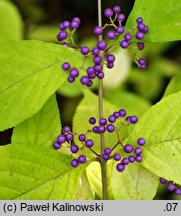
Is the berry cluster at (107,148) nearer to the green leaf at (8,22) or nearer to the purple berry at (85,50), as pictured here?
the purple berry at (85,50)

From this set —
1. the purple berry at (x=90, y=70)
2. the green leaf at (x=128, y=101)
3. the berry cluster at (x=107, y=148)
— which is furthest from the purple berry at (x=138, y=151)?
the green leaf at (x=128, y=101)

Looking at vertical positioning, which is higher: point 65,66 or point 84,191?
point 65,66

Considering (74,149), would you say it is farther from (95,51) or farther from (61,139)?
(95,51)

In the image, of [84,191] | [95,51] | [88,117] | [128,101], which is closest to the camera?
[95,51]

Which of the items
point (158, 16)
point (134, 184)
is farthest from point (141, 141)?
point (158, 16)

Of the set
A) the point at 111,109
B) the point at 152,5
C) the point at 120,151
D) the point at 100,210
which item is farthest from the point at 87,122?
the point at 152,5

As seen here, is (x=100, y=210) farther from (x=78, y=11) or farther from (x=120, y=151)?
(x=78, y=11)

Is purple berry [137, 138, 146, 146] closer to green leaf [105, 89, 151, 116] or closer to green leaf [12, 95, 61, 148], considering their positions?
green leaf [12, 95, 61, 148]
